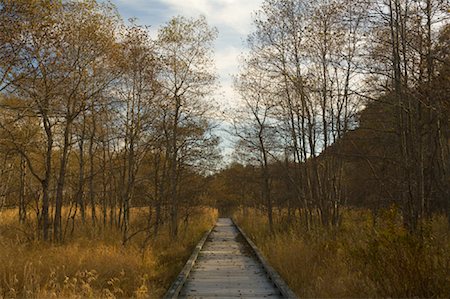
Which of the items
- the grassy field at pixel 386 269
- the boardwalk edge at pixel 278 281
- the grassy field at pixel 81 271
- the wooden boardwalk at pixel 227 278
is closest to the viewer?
the grassy field at pixel 386 269

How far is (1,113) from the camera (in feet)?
40.6

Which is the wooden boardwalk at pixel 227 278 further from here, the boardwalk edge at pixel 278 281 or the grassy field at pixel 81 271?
the grassy field at pixel 81 271

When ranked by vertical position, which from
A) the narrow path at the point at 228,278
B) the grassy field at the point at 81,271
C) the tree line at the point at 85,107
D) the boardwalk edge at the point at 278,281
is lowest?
the narrow path at the point at 228,278

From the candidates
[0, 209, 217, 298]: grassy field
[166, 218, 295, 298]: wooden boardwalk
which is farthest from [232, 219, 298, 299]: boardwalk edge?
[0, 209, 217, 298]: grassy field

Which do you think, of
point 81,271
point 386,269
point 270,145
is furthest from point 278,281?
point 270,145

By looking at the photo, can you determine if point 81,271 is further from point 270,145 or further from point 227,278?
point 270,145

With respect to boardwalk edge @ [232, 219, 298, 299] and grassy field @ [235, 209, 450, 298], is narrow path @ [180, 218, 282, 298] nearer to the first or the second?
boardwalk edge @ [232, 219, 298, 299]

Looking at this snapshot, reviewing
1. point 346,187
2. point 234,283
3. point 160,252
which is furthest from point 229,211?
point 234,283

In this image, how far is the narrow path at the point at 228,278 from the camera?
8555 millimetres

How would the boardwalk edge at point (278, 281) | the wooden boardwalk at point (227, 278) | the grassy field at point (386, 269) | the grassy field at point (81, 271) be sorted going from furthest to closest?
the wooden boardwalk at point (227, 278)
the boardwalk edge at point (278, 281)
the grassy field at point (81, 271)
the grassy field at point (386, 269)

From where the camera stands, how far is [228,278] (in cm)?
1033

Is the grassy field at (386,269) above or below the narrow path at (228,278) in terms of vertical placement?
above

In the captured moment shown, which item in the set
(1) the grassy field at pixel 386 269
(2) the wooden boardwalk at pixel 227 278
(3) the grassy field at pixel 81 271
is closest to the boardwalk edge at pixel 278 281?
(2) the wooden boardwalk at pixel 227 278

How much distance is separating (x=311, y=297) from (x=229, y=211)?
6254 cm
